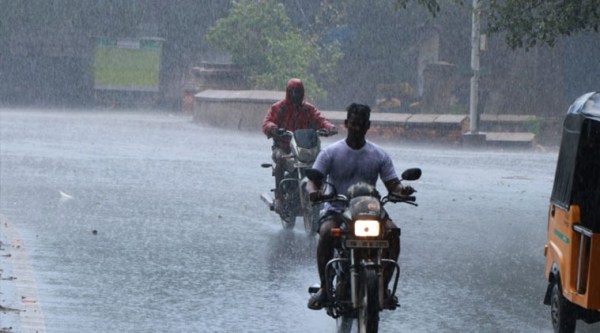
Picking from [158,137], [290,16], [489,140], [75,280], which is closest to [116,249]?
[75,280]

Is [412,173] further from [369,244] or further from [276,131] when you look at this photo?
[276,131]

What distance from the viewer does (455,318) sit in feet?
34.6

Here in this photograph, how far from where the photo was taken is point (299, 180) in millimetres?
15797

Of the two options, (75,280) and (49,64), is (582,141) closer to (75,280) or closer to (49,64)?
(75,280)

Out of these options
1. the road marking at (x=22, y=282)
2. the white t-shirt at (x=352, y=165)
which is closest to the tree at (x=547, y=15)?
the road marking at (x=22, y=282)

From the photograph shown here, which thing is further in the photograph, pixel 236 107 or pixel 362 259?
pixel 236 107

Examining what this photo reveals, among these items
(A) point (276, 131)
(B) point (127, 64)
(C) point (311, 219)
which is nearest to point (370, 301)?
(C) point (311, 219)

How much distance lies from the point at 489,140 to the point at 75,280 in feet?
77.1

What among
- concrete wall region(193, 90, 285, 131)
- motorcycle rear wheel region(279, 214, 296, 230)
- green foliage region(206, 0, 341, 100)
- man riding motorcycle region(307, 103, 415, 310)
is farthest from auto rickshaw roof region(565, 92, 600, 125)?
green foliage region(206, 0, 341, 100)

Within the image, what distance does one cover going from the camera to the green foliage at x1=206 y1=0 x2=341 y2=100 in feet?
139

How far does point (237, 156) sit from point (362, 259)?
1844 cm

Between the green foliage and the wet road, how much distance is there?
45.6 ft

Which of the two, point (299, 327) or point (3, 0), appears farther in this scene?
point (3, 0)

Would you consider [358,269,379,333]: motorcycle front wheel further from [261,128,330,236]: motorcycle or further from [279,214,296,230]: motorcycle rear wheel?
[279,214,296,230]: motorcycle rear wheel
